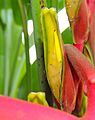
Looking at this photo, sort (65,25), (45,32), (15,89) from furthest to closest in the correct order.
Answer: (65,25)
(15,89)
(45,32)

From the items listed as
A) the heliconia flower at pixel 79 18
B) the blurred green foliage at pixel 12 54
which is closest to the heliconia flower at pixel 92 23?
the heliconia flower at pixel 79 18

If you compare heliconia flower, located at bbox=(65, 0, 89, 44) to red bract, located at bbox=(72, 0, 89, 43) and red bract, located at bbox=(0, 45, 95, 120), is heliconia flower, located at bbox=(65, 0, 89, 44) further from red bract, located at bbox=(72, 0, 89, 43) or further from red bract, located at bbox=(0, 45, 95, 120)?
red bract, located at bbox=(0, 45, 95, 120)

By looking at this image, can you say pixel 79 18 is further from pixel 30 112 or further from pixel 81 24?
pixel 30 112

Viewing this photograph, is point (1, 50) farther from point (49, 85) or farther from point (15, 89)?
point (49, 85)

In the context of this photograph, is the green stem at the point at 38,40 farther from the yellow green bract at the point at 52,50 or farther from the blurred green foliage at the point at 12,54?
the blurred green foliage at the point at 12,54

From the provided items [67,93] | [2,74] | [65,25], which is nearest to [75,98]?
[67,93]

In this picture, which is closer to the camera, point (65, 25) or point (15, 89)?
point (15, 89)
